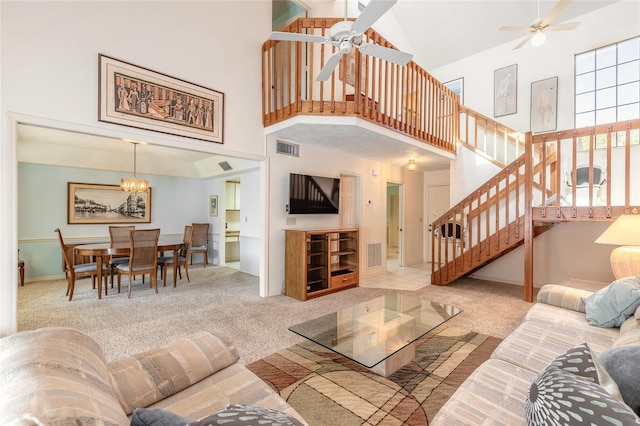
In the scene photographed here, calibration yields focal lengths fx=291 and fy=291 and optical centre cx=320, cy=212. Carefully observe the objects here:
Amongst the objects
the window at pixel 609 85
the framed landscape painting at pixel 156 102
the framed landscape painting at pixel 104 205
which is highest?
the window at pixel 609 85

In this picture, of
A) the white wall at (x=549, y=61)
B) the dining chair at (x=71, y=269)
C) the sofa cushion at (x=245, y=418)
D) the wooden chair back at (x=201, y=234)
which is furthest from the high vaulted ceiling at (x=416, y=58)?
the sofa cushion at (x=245, y=418)

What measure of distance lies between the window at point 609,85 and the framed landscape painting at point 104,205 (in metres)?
8.94

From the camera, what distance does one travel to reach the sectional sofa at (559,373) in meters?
0.86

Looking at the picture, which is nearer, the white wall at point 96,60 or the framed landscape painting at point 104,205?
the white wall at point 96,60

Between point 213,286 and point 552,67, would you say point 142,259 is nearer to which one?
point 213,286

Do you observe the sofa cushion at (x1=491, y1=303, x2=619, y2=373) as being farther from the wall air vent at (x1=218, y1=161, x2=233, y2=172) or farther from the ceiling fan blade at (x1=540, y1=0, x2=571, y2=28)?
the wall air vent at (x1=218, y1=161, x2=233, y2=172)

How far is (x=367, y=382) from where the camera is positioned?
2.15 metres

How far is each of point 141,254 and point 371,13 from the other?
14.2ft

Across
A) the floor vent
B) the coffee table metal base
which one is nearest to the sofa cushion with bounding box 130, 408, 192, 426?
the coffee table metal base

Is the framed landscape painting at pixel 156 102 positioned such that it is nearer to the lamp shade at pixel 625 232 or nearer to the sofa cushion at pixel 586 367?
the sofa cushion at pixel 586 367

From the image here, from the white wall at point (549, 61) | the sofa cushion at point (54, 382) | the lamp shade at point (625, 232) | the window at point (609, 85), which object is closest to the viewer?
the sofa cushion at point (54, 382)

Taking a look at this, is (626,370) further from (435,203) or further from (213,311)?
(435,203)

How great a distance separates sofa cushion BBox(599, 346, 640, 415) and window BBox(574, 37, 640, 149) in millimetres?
5350

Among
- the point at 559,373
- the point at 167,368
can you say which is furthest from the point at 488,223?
the point at 167,368
